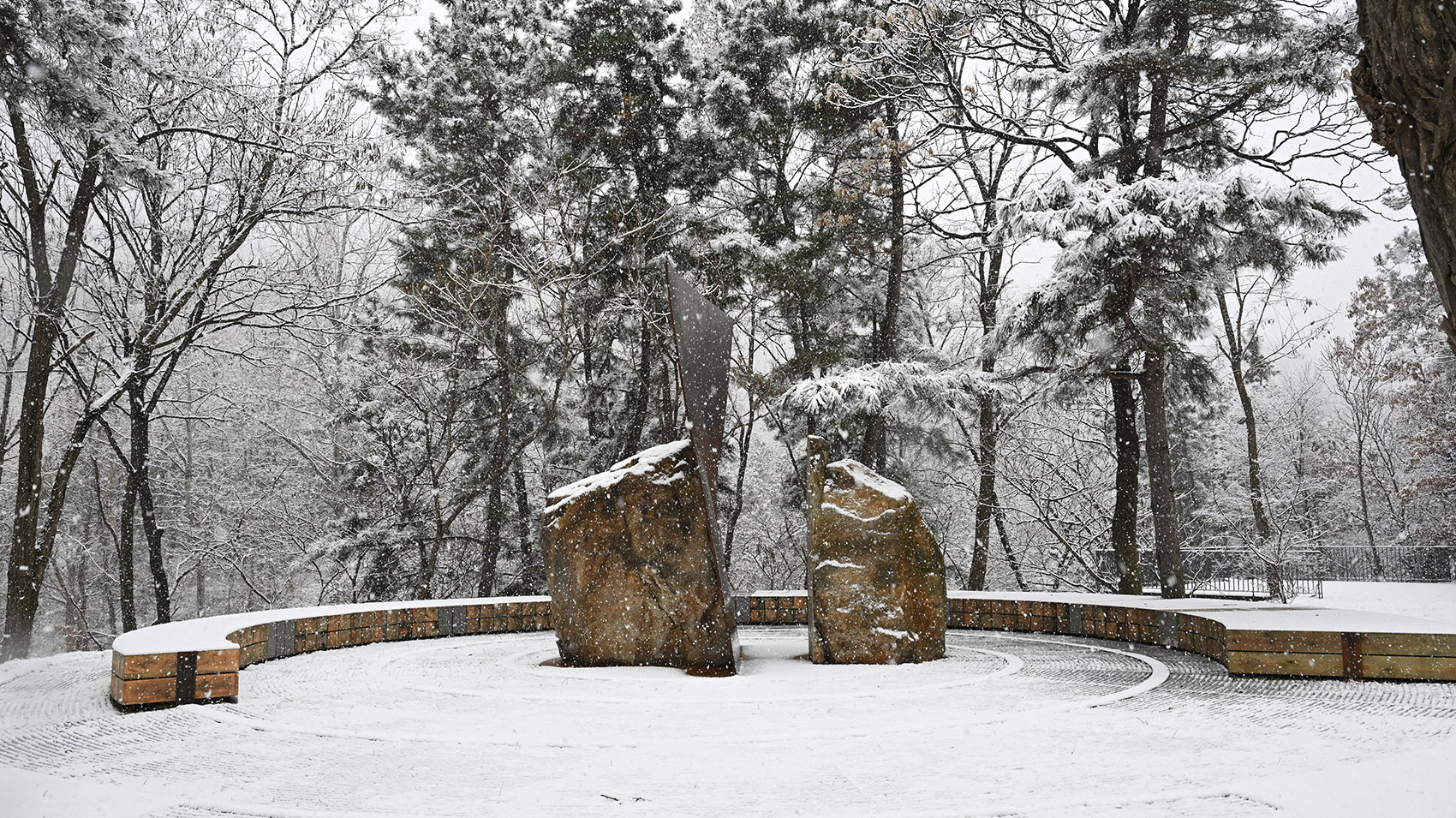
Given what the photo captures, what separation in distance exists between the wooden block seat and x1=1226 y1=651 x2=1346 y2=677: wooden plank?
766 cm

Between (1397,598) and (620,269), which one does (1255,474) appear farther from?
(620,269)

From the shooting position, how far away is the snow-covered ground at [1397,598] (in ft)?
A: 56.6

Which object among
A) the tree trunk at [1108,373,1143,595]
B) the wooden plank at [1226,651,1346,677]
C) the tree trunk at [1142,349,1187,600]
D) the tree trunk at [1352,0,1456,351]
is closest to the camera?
the tree trunk at [1352,0,1456,351]

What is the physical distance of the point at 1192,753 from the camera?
4754 millimetres

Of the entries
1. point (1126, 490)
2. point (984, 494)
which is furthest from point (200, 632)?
point (984, 494)

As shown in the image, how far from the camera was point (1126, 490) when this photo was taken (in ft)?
47.6

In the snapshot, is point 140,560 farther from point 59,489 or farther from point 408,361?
point 59,489

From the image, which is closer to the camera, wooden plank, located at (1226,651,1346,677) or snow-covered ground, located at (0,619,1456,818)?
snow-covered ground, located at (0,619,1456,818)

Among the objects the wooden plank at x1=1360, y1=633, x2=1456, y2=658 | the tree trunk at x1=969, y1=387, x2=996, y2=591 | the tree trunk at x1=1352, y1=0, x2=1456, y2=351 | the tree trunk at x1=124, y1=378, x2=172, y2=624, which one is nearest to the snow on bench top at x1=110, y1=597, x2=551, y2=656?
the tree trunk at x1=124, y1=378, x2=172, y2=624

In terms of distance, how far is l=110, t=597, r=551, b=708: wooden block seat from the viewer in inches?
244

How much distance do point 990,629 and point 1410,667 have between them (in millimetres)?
5335

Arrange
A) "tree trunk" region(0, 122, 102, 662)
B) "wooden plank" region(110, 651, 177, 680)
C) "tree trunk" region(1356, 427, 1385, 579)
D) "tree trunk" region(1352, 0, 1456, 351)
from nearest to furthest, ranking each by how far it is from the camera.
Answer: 1. "tree trunk" region(1352, 0, 1456, 351)
2. "wooden plank" region(110, 651, 177, 680)
3. "tree trunk" region(0, 122, 102, 662)
4. "tree trunk" region(1356, 427, 1385, 579)

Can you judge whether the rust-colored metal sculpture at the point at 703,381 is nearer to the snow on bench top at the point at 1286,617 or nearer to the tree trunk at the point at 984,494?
the snow on bench top at the point at 1286,617

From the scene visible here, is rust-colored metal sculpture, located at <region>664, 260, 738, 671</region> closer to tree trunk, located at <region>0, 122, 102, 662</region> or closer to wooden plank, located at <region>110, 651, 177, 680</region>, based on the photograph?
wooden plank, located at <region>110, 651, 177, 680</region>
